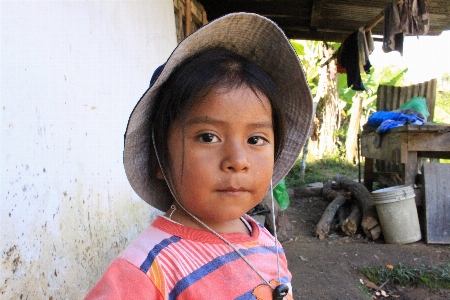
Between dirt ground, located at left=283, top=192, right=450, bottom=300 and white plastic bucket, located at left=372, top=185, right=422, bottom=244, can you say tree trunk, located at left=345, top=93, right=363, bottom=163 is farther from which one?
white plastic bucket, located at left=372, top=185, right=422, bottom=244

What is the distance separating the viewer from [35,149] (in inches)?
54.2

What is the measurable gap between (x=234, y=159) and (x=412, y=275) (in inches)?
125

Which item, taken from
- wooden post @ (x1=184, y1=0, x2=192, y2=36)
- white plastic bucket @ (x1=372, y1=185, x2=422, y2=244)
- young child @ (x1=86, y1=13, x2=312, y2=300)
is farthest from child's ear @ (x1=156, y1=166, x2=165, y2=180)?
white plastic bucket @ (x1=372, y1=185, x2=422, y2=244)

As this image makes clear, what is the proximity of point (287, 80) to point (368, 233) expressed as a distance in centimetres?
400

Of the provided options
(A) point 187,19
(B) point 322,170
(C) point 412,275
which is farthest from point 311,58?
(C) point 412,275

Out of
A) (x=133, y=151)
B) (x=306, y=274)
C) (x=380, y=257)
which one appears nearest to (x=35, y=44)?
(x=133, y=151)

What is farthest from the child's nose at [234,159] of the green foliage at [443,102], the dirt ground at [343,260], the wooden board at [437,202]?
the green foliage at [443,102]

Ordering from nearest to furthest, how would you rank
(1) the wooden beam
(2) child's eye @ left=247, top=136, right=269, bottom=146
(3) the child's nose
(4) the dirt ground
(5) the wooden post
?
(3) the child's nose, (2) child's eye @ left=247, top=136, right=269, bottom=146, (4) the dirt ground, (5) the wooden post, (1) the wooden beam

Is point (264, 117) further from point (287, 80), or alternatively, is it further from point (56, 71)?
point (56, 71)

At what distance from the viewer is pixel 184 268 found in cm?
87

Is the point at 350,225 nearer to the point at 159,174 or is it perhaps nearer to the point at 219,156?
the point at 159,174

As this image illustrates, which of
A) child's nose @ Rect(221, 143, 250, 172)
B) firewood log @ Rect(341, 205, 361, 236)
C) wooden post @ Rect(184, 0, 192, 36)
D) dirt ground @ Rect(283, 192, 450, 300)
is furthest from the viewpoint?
firewood log @ Rect(341, 205, 361, 236)

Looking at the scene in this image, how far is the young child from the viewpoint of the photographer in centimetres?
87

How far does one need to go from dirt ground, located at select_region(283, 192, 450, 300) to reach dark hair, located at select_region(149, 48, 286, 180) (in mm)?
2411
